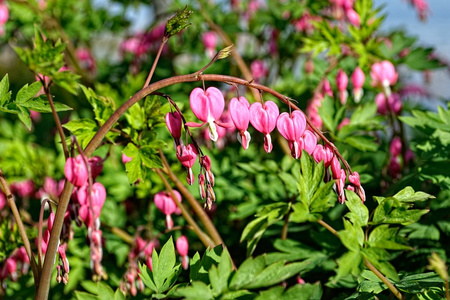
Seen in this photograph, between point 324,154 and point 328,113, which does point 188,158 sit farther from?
point 328,113

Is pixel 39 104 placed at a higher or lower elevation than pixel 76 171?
higher

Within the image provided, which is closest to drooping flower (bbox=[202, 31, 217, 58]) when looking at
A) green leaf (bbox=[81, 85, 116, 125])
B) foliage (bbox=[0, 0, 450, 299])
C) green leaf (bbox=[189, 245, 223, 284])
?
foliage (bbox=[0, 0, 450, 299])

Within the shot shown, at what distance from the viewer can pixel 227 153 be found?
251 cm

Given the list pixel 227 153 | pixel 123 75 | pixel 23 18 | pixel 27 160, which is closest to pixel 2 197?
pixel 27 160

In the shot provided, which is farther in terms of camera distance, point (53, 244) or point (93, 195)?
point (93, 195)

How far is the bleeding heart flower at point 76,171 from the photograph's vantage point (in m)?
1.16

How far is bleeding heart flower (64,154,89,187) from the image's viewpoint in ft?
3.81

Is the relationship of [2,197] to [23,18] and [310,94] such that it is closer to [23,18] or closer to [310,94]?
[23,18]

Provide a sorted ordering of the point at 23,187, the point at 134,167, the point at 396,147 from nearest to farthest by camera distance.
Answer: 1. the point at 134,167
2. the point at 396,147
3. the point at 23,187

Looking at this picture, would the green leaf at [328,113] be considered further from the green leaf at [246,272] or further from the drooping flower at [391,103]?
the green leaf at [246,272]

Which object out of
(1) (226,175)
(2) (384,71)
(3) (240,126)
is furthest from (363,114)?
(3) (240,126)

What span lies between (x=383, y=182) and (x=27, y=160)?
169cm

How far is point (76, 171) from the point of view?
3.82 ft

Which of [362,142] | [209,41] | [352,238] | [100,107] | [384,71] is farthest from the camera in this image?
[209,41]
